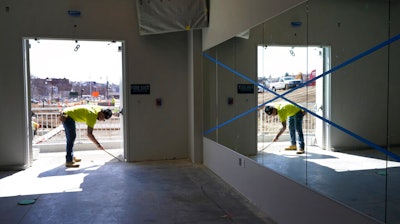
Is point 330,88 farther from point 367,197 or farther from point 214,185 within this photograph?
point 214,185

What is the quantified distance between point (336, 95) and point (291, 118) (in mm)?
682

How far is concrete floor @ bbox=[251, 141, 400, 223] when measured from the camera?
2248 millimetres

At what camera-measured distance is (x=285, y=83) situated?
3.46 m

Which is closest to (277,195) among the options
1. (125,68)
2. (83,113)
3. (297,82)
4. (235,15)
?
(297,82)

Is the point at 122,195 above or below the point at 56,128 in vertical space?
below

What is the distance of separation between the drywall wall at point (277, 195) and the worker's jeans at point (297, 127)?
38 centimetres

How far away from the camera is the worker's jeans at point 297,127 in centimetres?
319

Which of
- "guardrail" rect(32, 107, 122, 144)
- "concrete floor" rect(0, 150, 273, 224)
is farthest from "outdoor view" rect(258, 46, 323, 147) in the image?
"guardrail" rect(32, 107, 122, 144)

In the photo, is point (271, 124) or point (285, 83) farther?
point (271, 124)

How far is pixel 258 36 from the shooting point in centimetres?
383

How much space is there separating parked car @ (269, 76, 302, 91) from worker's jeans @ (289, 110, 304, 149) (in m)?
0.29

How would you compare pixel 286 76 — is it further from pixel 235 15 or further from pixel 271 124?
pixel 235 15

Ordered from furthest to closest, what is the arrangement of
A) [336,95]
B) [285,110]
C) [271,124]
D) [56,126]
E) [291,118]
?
[56,126] → [271,124] → [285,110] → [291,118] → [336,95]

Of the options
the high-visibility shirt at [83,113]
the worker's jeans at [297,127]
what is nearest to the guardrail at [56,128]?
the high-visibility shirt at [83,113]
